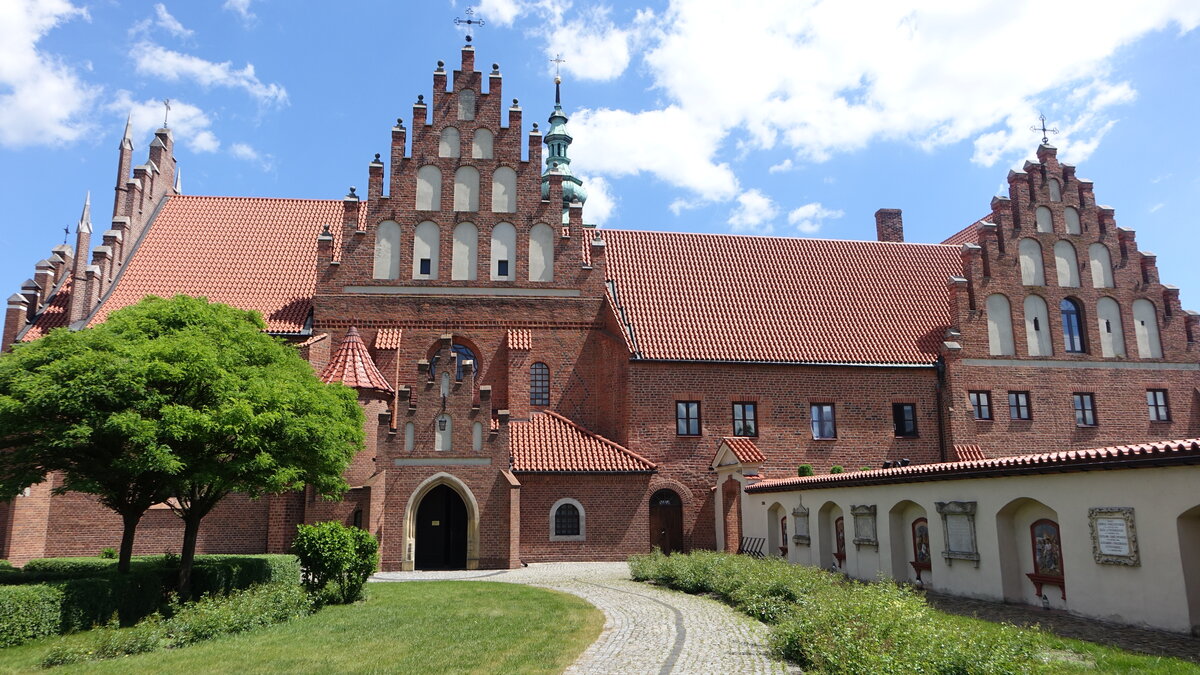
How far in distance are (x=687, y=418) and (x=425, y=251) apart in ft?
36.7

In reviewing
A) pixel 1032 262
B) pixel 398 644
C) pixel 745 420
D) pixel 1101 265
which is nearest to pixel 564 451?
pixel 745 420

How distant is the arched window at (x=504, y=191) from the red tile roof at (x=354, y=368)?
23.3 ft

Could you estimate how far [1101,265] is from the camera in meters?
31.8

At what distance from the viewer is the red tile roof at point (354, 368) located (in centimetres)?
2617

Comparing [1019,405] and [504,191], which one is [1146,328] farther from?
[504,191]

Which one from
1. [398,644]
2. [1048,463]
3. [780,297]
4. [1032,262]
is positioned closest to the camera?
[398,644]

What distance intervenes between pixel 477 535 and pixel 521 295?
362 inches

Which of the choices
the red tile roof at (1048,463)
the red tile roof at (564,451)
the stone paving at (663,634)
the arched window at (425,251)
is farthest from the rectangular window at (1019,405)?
the arched window at (425,251)

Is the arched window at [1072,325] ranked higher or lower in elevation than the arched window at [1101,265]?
lower

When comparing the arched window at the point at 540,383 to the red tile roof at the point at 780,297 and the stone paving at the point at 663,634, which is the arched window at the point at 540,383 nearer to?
the red tile roof at the point at 780,297

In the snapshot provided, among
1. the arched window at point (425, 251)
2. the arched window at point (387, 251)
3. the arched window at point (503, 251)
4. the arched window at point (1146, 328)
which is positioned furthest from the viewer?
the arched window at point (1146, 328)

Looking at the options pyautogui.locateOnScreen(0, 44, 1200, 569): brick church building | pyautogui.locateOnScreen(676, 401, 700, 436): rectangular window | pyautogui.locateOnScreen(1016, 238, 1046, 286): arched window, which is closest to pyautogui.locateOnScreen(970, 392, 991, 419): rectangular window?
pyautogui.locateOnScreen(0, 44, 1200, 569): brick church building

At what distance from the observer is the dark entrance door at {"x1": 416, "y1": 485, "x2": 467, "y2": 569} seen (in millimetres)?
26234

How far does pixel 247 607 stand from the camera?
14.9m
